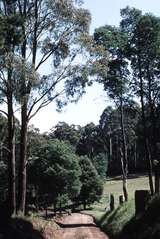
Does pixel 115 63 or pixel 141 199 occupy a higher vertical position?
pixel 115 63

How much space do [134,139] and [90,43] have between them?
329ft

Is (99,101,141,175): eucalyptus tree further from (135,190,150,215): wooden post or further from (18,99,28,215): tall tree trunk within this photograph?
(135,190,150,215): wooden post

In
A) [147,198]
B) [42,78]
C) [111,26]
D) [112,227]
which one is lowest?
[112,227]

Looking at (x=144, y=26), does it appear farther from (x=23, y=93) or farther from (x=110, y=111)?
(x=110, y=111)

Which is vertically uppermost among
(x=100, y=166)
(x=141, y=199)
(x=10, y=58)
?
(x=10, y=58)

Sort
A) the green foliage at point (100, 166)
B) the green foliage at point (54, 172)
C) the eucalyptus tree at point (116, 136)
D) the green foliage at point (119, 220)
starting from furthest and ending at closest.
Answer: the eucalyptus tree at point (116, 136), the green foliage at point (100, 166), the green foliage at point (54, 172), the green foliage at point (119, 220)

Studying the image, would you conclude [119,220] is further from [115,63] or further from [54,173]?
[54,173]

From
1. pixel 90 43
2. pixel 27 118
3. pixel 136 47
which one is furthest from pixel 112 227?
pixel 136 47

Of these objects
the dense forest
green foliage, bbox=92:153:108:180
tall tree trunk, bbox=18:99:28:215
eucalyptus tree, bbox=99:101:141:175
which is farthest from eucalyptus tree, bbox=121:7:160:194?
eucalyptus tree, bbox=99:101:141:175

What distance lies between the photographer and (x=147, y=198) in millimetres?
25578

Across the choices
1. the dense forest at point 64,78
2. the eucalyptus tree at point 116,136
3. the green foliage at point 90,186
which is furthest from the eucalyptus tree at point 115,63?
the eucalyptus tree at point 116,136

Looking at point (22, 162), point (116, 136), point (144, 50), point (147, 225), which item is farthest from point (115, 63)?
point (116, 136)

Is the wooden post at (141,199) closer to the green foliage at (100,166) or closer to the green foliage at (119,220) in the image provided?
the green foliage at (119,220)

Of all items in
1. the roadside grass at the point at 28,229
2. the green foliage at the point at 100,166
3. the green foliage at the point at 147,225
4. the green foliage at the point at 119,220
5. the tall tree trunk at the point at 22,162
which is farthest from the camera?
the green foliage at the point at 100,166
